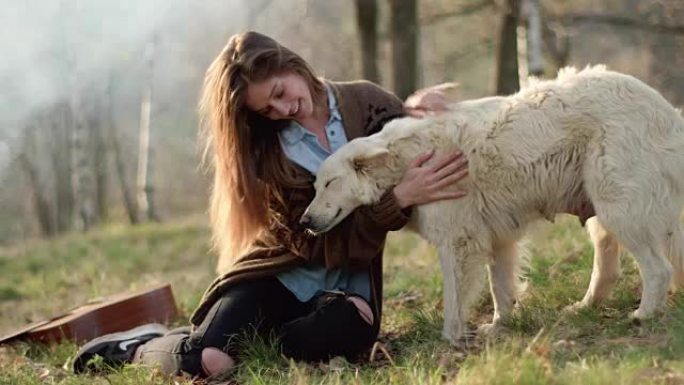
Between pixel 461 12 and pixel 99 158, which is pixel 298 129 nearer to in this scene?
pixel 461 12

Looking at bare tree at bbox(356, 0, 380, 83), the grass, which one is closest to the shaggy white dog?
the grass

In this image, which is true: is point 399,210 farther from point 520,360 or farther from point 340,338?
point 520,360

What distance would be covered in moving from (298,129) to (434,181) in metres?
0.83

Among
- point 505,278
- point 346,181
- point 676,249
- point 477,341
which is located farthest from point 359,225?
point 676,249

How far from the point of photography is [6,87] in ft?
47.1

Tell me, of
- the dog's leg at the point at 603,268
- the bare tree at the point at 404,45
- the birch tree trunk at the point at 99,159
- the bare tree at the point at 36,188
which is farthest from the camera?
the birch tree trunk at the point at 99,159

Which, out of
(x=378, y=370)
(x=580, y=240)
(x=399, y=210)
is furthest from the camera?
(x=580, y=240)

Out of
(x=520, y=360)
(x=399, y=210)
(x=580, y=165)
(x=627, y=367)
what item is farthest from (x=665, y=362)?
(x=399, y=210)

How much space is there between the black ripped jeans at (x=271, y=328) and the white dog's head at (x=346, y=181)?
47 cm

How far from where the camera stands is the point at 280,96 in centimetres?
449

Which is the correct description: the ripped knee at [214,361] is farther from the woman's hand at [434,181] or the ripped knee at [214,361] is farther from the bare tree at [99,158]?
the bare tree at [99,158]

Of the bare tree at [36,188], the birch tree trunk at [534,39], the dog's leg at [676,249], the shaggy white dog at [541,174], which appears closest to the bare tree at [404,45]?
the birch tree trunk at [534,39]

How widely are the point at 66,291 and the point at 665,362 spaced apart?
7.31 meters

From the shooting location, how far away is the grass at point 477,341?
3.24 metres
